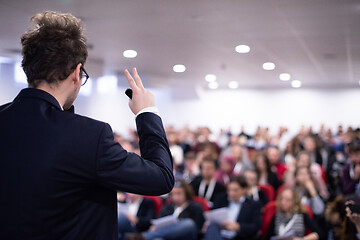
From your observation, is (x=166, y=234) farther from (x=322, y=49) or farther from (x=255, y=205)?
(x=322, y=49)

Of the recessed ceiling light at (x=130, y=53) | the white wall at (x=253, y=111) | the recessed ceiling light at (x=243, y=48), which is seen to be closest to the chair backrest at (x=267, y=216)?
the recessed ceiling light at (x=243, y=48)

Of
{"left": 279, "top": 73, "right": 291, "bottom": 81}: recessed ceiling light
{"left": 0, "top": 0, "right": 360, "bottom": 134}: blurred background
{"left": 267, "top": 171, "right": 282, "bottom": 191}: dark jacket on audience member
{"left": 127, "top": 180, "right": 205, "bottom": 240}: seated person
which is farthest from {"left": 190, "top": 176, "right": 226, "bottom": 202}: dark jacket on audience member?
{"left": 279, "top": 73, "right": 291, "bottom": 81}: recessed ceiling light

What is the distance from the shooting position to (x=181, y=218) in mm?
3865

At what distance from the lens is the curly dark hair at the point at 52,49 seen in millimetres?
903

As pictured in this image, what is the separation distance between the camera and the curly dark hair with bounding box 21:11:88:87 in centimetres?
90

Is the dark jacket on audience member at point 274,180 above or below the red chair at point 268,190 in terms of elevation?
above

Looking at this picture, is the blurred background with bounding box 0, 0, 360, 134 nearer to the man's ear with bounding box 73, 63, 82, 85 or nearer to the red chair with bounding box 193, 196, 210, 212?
the man's ear with bounding box 73, 63, 82, 85

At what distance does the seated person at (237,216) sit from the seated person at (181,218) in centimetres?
14

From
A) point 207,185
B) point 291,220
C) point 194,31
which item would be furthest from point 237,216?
point 194,31

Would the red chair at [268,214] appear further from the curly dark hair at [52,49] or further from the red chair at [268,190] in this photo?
the curly dark hair at [52,49]

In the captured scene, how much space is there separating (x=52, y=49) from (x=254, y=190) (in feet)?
12.2

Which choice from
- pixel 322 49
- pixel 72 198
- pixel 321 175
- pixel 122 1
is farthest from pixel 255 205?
pixel 72 198

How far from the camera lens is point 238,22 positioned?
10.4 ft

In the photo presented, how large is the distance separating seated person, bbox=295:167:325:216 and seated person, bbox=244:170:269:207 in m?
0.37
